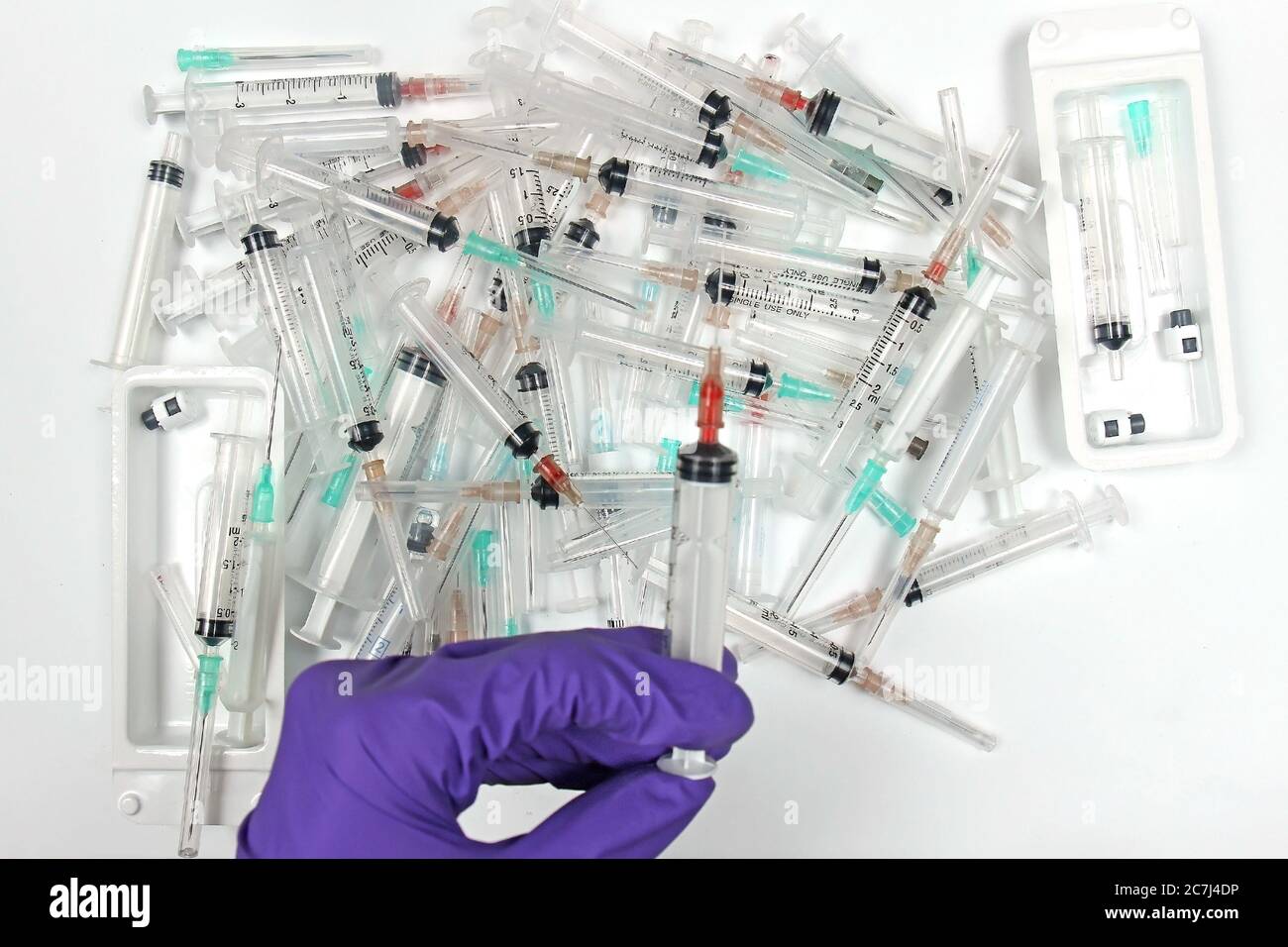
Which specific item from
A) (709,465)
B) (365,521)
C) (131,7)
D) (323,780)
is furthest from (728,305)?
(131,7)

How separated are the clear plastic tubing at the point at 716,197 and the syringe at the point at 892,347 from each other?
34 cm

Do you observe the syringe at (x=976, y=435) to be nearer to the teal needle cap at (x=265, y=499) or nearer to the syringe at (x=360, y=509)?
the syringe at (x=360, y=509)

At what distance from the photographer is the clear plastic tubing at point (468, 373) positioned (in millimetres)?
2141

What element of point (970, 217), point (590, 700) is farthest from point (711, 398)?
point (970, 217)

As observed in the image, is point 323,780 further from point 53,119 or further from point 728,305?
point 53,119

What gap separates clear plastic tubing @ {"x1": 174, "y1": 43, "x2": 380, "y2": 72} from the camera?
2.35 meters

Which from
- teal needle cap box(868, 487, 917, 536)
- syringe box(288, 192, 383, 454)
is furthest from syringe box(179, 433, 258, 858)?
teal needle cap box(868, 487, 917, 536)

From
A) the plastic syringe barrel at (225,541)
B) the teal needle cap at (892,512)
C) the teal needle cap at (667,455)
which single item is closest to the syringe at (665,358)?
the teal needle cap at (667,455)

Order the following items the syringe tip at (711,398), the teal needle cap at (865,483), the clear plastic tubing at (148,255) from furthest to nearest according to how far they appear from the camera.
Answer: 1. the clear plastic tubing at (148,255)
2. the teal needle cap at (865,483)
3. the syringe tip at (711,398)

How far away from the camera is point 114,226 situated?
2.43m

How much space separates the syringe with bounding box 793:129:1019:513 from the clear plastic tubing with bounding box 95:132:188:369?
1.68 meters

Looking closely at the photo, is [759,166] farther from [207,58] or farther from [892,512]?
[207,58]

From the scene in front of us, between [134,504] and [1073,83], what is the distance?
2.50 metres

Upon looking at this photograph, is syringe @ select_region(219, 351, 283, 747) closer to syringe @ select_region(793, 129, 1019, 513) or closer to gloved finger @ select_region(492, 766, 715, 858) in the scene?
gloved finger @ select_region(492, 766, 715, 858)
